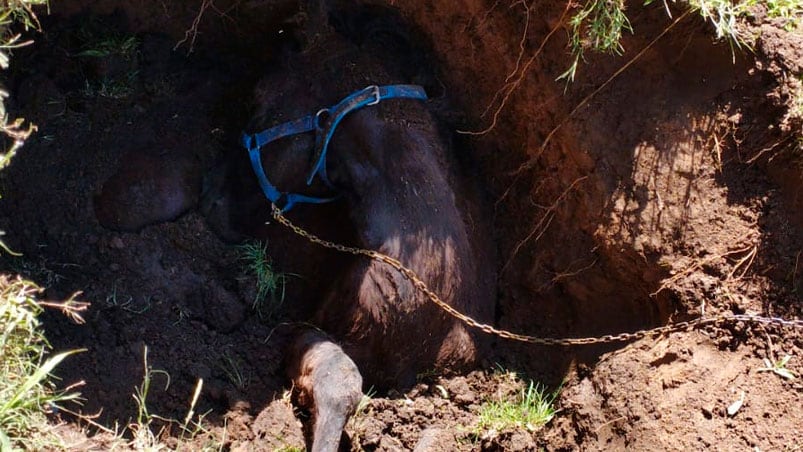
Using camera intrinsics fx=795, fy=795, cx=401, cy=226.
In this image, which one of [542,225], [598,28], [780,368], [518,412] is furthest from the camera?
[542,225]

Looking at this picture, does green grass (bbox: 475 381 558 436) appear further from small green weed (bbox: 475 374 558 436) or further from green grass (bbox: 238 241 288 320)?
green grass (bbox: 238 241 288 320)

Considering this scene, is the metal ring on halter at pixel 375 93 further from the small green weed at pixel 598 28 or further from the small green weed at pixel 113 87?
the small green weed at pixel 113 87

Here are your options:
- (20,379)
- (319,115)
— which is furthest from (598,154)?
(20,379)

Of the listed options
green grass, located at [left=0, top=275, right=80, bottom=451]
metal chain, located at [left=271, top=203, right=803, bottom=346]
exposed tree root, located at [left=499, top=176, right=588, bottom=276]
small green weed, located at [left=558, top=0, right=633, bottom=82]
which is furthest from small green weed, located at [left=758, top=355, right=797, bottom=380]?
green grass, located at [left=0, top=275, right=80, bottom=451]

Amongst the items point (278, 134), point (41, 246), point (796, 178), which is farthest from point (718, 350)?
point (41, 246)

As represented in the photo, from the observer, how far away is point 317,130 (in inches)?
145

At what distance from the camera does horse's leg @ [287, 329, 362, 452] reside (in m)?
3.22

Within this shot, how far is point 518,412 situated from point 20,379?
204 centimetres

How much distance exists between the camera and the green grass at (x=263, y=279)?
12.1 ft

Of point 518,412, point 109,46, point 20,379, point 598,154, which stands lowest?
point 20,379

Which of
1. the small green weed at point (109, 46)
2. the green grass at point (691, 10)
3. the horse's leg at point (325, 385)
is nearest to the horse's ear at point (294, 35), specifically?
the small green weed at point (109, 46)

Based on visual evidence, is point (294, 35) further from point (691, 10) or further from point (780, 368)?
point (780, 368)

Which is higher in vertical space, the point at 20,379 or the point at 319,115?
the point at 319,115

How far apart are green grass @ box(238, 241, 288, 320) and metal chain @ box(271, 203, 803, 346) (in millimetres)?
184
